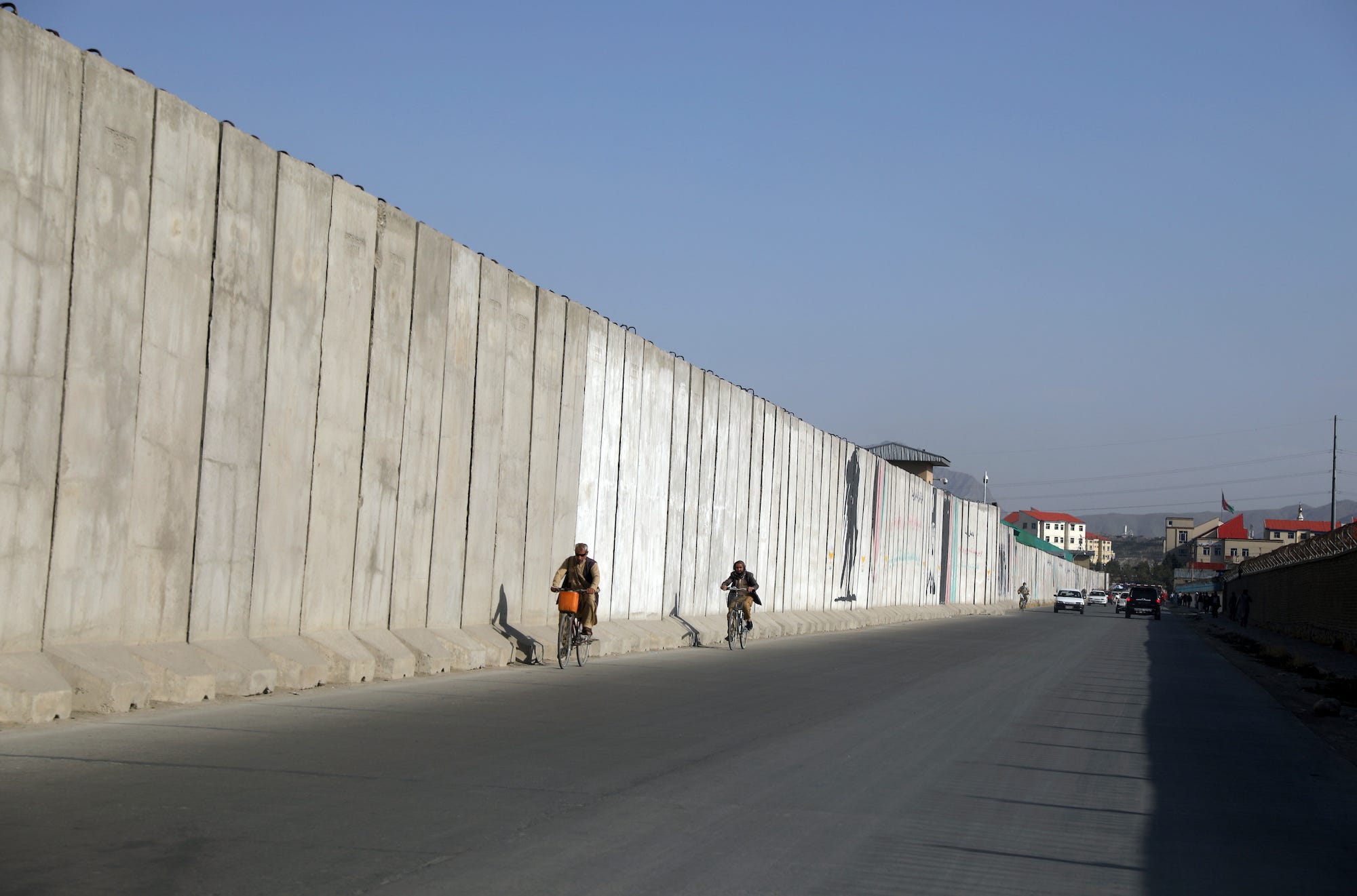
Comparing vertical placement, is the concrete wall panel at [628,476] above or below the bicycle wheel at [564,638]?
above

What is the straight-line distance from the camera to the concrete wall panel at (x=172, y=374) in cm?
1152

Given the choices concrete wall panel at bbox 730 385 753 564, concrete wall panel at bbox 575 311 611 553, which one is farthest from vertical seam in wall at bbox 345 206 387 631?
concrete wall panel at bbox 730 385 753 564

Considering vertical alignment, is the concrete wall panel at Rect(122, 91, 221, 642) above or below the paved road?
Answer: above

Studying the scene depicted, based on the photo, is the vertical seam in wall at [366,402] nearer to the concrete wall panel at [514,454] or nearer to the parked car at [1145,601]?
the concrete wall panel at [514,454]

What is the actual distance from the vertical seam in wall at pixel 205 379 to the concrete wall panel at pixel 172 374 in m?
0.02

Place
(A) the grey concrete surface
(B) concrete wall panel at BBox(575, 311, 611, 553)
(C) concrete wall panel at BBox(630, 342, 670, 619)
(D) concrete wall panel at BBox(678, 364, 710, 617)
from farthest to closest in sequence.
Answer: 1. (D) concrete wall panel at BBox(678, 364, 710, 617)
2. (C) concrete wall panel at BBox(630, 342, 670, 619)
3. (B) concrete wall panel at BBox(575, 311, 611, 553)
4. (A) the grey concrete surface

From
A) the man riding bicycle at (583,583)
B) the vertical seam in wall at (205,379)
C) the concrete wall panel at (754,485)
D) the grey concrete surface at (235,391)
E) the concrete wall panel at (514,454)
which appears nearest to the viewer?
the vertical seam in wall at (205,379)

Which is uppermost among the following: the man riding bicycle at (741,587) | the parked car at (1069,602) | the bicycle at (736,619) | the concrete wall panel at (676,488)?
the concrete wall panel at (676,488)

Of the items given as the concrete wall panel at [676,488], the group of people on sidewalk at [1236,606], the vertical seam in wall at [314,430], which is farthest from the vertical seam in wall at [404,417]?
the group of people on sidewalk at [1236,606]

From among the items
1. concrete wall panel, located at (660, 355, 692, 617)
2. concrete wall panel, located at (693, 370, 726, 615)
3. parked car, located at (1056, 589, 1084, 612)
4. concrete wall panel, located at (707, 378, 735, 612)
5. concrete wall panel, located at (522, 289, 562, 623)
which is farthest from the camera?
parked car, located at (1056, 589, 1084, 612)

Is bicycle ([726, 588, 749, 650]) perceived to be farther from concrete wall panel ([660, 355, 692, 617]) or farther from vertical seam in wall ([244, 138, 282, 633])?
vertical seam in wall ([244, 138, 282, 633])

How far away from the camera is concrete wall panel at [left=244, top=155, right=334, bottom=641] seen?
12.8 metres

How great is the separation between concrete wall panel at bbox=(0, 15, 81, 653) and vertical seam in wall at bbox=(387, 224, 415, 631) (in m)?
5.82

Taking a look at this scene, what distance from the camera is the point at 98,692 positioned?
10156 millimetres
